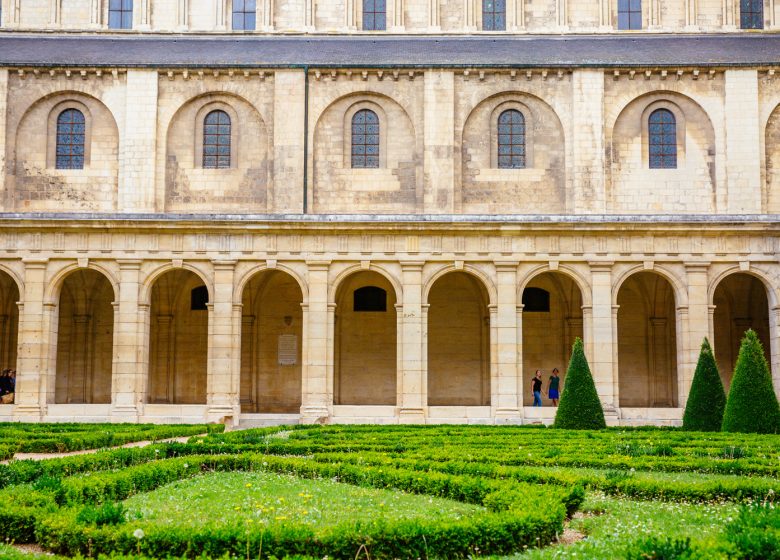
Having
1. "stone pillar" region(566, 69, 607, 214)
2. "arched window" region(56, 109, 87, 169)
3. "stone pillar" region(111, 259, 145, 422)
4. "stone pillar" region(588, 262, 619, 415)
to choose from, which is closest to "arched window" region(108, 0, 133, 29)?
"arched window" region(56, 109, 87, 169)

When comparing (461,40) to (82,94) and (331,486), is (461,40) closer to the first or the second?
(82,94)

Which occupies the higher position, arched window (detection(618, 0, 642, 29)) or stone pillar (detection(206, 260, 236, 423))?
arched window (detection(618, 0, 642, 29))

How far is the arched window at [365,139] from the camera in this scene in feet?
112

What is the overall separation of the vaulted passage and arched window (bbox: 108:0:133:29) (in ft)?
40.7

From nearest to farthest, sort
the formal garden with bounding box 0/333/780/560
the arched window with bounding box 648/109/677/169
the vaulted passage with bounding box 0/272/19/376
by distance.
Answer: the formal garden with bounding box 0/333/780/560 → the vaulted passage with bounding box 0/272/19/376 → the arched window with bounding box 648/109/677/169

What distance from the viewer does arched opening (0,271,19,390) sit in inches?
1278

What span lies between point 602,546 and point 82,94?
1202 inches

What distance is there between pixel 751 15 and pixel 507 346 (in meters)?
19.8

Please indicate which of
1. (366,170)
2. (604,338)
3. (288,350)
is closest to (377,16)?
(366,170)

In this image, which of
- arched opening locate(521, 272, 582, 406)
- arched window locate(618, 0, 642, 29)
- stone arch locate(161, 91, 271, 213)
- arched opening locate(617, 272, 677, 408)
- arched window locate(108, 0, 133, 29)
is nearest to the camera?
arched opening locate(617, 272, 677, 408)

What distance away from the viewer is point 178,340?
33.6 m

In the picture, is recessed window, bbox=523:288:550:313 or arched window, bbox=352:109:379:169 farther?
arched window, bbox=352:109:379:169

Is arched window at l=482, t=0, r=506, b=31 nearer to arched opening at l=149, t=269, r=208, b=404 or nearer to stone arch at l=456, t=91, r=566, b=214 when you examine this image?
stone arch at l=456, t=91, r=566, b=214

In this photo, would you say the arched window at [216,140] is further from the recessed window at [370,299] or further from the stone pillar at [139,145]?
the recessed window at [370,299]
